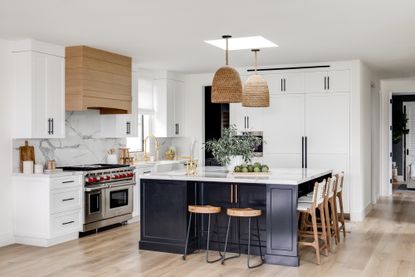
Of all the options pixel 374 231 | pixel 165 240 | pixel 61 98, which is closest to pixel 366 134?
pixel 374 231

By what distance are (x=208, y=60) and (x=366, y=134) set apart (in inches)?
120

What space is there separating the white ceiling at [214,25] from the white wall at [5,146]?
41 centimetres

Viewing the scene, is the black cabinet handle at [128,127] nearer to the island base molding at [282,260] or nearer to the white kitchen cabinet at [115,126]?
the white kitchen cabinet at [115,126]

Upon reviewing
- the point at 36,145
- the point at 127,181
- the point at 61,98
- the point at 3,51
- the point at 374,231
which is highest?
the point at 3,51

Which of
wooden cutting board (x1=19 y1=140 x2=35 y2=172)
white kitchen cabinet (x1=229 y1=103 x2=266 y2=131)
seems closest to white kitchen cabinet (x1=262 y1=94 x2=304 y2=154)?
white kitchen cabinet (x1=229 y1=103 x2=266 y2=131)

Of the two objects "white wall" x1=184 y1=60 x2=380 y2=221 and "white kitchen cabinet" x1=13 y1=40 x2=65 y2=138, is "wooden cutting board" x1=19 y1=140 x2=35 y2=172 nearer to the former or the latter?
"white kitchen cabinet" x1=13 y1=40 x2=65 y2=138

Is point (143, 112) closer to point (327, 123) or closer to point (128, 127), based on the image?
point (128, 127)

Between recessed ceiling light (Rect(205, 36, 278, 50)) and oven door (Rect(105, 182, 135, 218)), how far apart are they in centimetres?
248

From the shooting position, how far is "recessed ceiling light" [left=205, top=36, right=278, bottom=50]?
6.09 meters

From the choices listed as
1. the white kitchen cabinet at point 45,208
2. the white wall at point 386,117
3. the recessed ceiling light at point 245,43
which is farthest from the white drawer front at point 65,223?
the white wall at point 386,117

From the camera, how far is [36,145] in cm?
643

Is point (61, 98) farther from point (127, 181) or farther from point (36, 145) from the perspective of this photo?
point (127, 181)

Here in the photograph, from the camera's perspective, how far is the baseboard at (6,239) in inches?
237

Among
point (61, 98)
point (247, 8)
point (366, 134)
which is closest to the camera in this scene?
point (247, 8)
